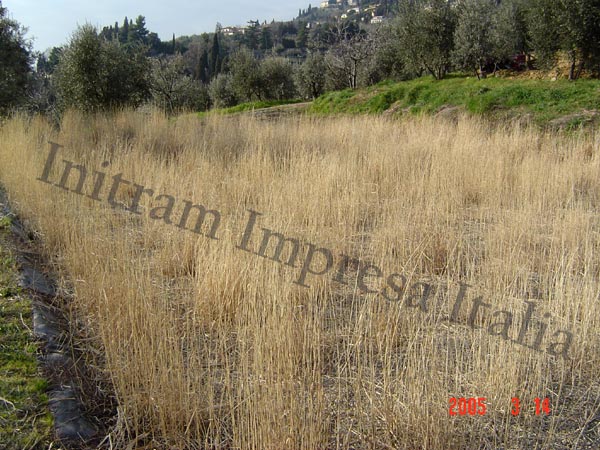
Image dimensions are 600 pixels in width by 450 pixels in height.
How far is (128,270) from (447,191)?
170 inches

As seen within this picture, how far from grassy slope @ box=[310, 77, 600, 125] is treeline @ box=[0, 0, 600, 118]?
1680mm

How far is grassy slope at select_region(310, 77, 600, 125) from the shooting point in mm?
10719

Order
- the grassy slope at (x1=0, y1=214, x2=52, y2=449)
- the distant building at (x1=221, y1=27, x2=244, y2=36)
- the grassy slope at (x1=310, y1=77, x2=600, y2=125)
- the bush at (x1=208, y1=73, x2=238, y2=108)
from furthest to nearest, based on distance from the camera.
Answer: the distant building at (x1=221, y1=27, x2=244, y2=36) → the bush at (x1=208, y1=73, x2=238, y2=108) → the grassy slope at (x1=310, y1=77, x2=600, y2=125) → the grassy slope at (x1=0, y1=214, x2=52, y2=449)

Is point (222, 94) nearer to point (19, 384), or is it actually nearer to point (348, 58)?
point (348, 58)

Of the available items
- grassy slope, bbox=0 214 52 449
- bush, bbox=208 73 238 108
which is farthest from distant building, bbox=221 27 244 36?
grassy slope, bbox=0 214 52 449

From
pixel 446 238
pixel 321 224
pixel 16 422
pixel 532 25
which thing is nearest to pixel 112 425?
pixel 16 422

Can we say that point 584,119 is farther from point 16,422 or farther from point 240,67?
point 240,67

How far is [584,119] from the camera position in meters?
9.91

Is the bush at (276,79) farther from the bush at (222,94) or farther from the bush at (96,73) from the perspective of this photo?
the bush at (96,73)

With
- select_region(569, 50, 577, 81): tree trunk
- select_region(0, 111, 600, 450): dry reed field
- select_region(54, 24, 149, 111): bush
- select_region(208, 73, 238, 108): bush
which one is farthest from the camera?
select_region(208, 73, 238, 108): bush

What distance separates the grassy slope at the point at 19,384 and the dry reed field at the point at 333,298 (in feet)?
1.10
